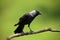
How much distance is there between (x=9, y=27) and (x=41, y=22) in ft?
0.86

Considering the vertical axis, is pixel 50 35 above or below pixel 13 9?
below

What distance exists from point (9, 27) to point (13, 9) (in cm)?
15

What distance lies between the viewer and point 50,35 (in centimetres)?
163

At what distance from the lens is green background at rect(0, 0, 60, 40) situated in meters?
1.62

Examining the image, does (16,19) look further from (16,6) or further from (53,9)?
(53,9)

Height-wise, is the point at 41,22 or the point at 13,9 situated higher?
the point at 13,9

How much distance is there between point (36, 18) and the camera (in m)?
1.62

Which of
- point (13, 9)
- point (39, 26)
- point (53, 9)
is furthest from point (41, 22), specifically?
point (13, 9)

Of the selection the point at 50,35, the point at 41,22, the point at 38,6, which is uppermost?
the point at 38,6

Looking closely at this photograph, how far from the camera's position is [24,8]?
1.63 meters

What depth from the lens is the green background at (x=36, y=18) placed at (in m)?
1.62

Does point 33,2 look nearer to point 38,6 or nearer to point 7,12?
point 38,6

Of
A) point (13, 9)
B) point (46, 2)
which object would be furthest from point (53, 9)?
point (13, 9)

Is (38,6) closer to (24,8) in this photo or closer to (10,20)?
(24,8)
